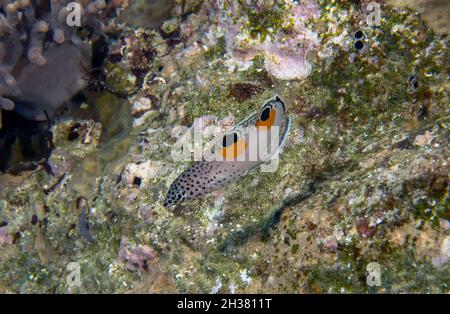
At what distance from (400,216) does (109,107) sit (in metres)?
3.85

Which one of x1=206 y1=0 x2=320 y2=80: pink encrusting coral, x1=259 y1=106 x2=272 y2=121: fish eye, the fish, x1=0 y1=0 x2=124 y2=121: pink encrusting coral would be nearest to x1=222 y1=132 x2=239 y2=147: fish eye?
the fish

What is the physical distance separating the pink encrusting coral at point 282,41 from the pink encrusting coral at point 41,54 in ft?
6.42

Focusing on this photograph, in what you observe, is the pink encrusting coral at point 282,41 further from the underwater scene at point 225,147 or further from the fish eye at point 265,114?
the fish eye at point 265,114

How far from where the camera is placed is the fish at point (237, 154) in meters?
3.19

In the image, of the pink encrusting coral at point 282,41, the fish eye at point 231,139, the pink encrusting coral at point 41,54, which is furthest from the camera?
the pink encrusting coral at point 41,54

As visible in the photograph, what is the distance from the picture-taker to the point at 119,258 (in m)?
3.68

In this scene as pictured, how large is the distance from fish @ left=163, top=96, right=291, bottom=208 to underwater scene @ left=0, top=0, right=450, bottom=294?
2cm

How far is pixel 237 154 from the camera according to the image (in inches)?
126

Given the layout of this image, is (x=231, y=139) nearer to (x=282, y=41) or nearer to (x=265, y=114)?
(x=265, y=114)

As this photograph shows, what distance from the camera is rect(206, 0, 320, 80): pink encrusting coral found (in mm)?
3662

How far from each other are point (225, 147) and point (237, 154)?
0.13m

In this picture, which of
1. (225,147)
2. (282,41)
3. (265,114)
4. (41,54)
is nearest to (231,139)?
(225,147)

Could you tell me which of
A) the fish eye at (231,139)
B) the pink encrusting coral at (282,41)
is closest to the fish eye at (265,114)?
the fish eye at (231,139)

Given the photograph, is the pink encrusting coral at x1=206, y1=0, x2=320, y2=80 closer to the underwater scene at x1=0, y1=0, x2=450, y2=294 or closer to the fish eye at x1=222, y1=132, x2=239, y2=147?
the underwater scene at x1=0, y1=0, x2=450, y2=294
